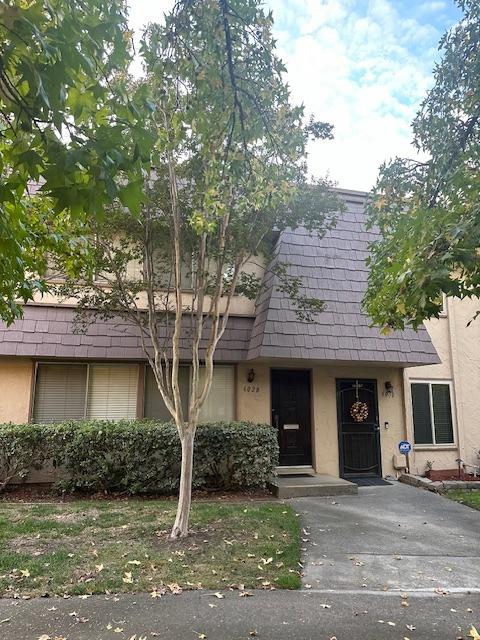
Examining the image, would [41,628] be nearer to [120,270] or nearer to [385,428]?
[120,270]

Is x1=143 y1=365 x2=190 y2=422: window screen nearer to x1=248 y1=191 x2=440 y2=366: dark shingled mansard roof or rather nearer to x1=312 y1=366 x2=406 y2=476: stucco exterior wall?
x1=248 y1=191 x2=440 y2=366: dark shingled mansard roof

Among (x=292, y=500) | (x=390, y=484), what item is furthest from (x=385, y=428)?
(x=292, y=500)

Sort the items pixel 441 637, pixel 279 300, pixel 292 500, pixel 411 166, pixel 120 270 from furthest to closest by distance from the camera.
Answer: pixel 279 300
pixel 292 500
pixel 120 270
pixel 411 166
pixel 441 637

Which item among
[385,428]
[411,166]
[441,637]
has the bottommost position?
[441,637]

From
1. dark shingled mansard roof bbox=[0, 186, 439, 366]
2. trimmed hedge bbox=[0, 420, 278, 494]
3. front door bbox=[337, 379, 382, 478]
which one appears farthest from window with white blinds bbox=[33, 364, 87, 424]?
front door bbox=[337, 379, 382, 478]

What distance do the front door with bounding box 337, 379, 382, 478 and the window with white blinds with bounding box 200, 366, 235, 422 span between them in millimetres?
2556

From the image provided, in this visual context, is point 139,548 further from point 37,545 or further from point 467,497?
point 467,497

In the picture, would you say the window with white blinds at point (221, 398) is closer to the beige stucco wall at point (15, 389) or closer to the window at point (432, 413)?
the beige stucco wall at point (15, 389)

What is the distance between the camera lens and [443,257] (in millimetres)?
3709

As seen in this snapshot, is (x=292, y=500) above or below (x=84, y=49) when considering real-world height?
below

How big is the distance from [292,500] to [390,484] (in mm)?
2832

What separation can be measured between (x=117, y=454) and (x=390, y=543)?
484 centimetres

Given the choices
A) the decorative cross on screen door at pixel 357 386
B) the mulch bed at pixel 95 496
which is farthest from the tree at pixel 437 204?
the decorative cross on screen door at pixel 357 386

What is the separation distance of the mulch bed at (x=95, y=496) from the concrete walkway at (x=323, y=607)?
2672mm
